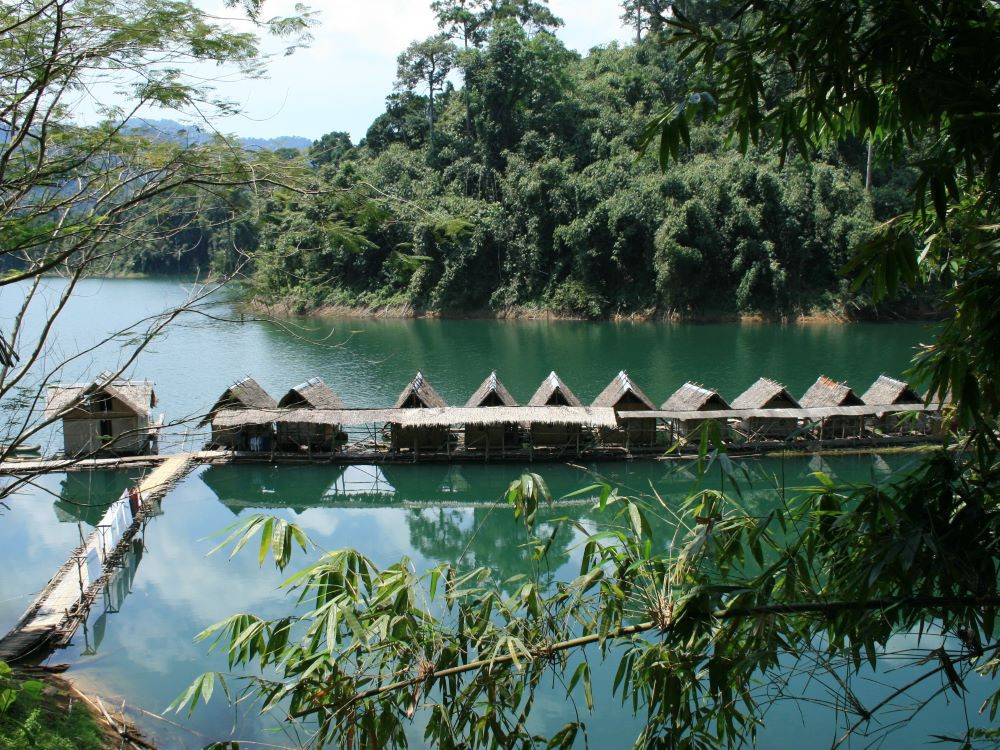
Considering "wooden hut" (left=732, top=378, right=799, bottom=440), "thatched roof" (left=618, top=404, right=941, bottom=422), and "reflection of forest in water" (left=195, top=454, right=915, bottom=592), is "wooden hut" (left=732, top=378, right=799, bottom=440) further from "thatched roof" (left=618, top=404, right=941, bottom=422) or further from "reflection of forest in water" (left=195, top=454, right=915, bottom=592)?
"reflection of forest in water" (left=195, top=454, right=915, bottom=592)

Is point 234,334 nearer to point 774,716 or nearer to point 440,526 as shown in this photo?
point 440,526

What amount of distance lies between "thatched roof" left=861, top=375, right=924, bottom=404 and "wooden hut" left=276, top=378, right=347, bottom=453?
10243mm

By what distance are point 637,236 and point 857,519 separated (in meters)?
28.3

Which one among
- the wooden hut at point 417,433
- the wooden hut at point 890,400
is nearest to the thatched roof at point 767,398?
the wooden hut at point 890,400

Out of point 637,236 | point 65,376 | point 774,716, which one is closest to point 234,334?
point 65,376

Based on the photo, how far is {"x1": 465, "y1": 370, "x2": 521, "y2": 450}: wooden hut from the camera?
14.9 meters

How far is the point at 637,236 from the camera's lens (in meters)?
29.8

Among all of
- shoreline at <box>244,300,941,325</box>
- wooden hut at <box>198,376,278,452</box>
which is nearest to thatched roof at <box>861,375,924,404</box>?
wooden hut at <box>198,376,278,452</box>

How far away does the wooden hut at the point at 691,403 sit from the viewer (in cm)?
1485

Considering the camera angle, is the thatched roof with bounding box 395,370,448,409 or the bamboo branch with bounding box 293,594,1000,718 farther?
the thatched roof with bounding box 395,370,448,409

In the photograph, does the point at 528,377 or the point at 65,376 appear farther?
the point at 528,377

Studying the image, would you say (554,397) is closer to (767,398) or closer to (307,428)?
(767,398)

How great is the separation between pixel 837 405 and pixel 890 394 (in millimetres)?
1129

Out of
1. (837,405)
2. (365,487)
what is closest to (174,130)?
(365,487)
